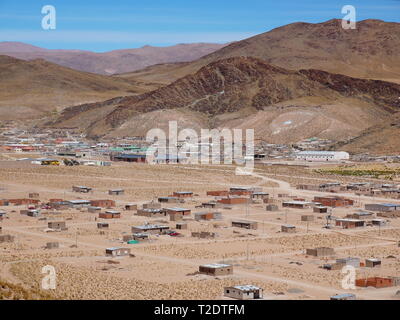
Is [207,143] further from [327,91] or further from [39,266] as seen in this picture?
[39,266]

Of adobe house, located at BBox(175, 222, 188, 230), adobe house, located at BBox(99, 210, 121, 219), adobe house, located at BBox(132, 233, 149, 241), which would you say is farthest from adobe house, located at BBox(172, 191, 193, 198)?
adobe house, located at BBox(132, 233, 149, 241)

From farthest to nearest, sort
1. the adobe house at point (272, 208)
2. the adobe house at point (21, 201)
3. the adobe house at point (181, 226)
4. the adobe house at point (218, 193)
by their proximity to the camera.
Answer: the adobe house at point (218, 193)
the adobe house at point (21, 201)
the adobe house at point (272, 208)
the adobe house at point (181, 226)

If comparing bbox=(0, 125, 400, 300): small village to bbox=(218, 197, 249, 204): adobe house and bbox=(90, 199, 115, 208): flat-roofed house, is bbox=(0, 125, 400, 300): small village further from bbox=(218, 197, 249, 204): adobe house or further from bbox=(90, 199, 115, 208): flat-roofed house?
bbox=(218, 197, 249, 204): adobe house

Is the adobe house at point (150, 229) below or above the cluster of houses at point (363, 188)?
below

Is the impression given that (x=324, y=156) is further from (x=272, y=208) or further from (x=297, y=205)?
(x=272, y=208)

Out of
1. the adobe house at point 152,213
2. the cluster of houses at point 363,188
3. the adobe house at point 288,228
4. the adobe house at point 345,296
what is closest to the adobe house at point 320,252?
the adobe house at point 288,228

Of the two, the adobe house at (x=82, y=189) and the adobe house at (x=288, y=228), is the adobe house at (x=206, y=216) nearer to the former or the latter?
the adobe house at (x=288, y=228)

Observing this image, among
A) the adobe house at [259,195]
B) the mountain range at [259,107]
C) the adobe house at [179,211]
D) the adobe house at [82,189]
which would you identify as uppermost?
the mountain range at [259,107]
